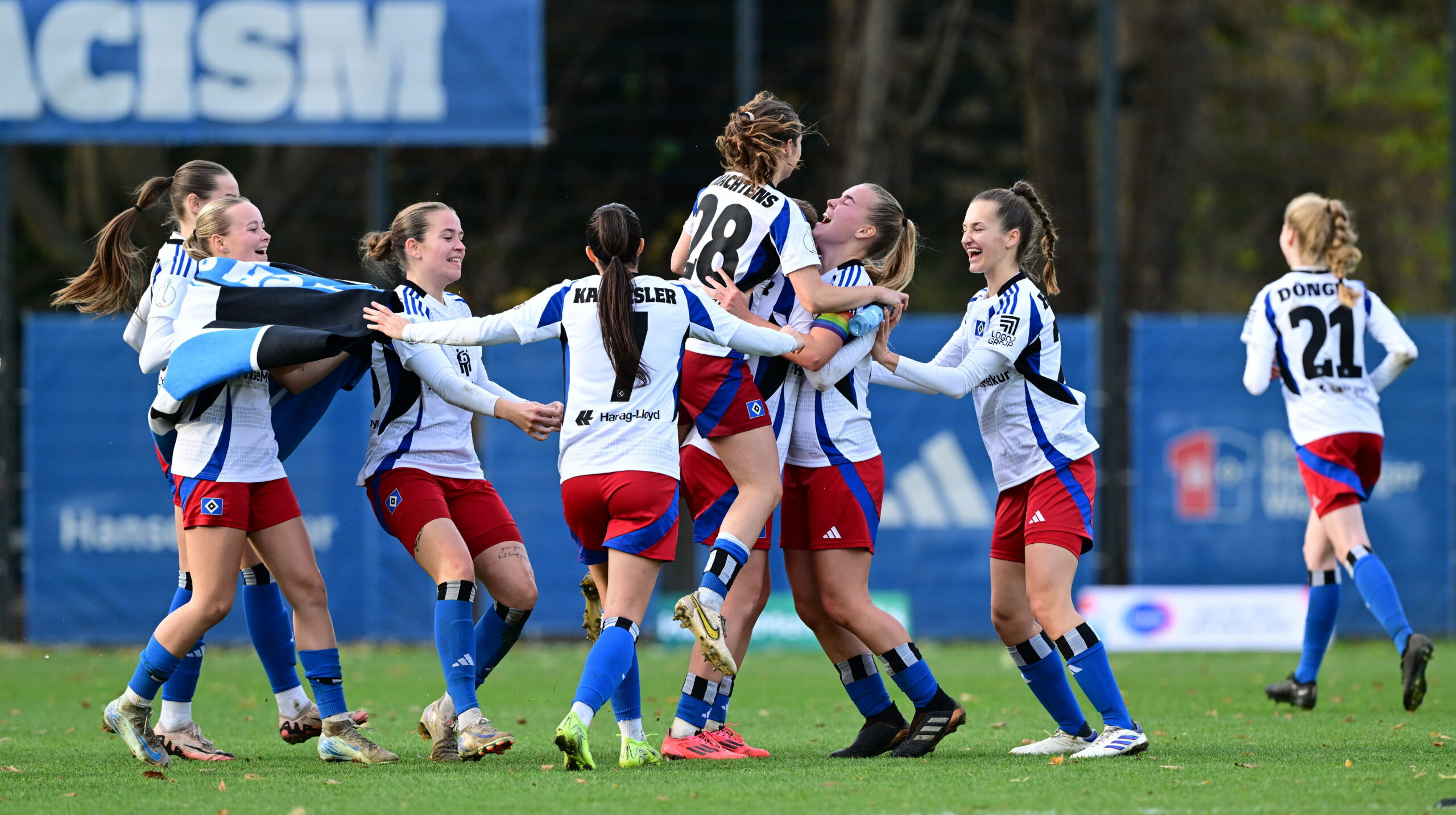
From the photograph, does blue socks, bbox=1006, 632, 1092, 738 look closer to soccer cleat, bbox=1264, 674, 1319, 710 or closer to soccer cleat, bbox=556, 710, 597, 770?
soccer cleat, bbox=556, 710, 597, 770

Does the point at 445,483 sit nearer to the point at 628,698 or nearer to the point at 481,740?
the point at 481,740

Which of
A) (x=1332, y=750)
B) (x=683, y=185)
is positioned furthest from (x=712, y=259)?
(x=683, y=185)

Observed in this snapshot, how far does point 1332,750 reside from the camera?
6422 millimetres

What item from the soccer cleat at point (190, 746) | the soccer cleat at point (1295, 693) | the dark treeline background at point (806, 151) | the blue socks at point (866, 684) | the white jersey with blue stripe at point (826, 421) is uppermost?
the dark treeline background at point (806, 151)

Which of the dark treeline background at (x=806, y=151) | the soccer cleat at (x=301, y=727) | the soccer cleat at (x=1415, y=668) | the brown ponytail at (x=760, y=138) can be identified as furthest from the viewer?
the dark treeline background at (x=806, y=151)

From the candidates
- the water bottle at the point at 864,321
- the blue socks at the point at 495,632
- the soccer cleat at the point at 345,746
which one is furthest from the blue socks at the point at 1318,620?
the soccer cleat at the point at 345,746

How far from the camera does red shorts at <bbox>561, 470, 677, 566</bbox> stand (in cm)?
A: 573

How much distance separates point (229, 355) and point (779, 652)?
670 cm

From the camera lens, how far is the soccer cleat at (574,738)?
5.53 m

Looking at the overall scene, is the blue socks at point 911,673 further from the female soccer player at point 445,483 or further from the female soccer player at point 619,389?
the female soccer player at point 445,483

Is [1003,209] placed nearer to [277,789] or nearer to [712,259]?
[712,259]

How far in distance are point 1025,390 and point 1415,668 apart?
2.74 meters

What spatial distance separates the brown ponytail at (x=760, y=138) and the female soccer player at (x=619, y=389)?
591 mm

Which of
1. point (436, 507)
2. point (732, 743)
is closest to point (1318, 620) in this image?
point (732, 743)
